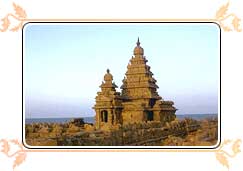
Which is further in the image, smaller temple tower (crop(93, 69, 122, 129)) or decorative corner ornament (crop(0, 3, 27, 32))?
smaller temple tower (crop(93, 69, 122, 129))

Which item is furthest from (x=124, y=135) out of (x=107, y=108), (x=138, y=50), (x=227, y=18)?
(x=227, y=18)

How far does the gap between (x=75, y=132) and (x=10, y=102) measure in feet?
1.51

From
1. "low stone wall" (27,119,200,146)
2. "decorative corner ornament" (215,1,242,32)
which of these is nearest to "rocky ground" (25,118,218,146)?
"low stone wall" (27,119,200,146)

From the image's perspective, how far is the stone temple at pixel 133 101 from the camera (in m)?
3.12

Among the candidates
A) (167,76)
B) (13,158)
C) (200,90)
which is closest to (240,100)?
(200,90)

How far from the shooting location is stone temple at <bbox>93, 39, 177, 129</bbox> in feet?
10.2

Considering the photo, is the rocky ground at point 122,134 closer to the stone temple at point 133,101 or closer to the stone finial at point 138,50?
the stone temple at point 133,101

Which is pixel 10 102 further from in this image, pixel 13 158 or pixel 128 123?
pixel 128 123

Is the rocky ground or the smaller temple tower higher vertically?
the smaller temple tower

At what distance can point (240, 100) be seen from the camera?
299cm

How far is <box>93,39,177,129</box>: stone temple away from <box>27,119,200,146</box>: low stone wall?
0.15 feet

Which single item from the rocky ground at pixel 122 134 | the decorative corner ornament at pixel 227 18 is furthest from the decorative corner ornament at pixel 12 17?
the decorative corner ornament at pixel 227 18

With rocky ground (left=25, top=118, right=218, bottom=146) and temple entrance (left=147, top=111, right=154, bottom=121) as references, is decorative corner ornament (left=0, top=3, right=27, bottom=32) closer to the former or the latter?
rocky ground (left=25, top=118, right=218, bottom=146)

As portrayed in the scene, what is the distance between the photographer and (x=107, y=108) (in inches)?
123
